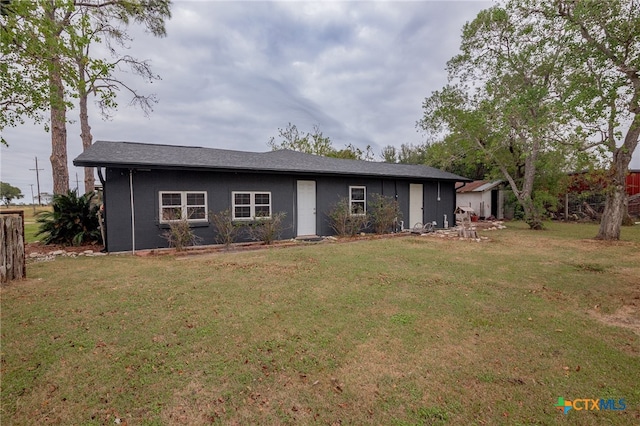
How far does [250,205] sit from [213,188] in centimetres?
128

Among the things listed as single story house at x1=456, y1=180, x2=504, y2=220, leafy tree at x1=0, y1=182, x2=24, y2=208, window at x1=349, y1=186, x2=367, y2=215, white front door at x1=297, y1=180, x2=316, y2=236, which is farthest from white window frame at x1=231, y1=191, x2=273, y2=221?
leafy tree at x1=0, y1=182, x2=24, y2=208

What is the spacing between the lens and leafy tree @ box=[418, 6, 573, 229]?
32.1 ft

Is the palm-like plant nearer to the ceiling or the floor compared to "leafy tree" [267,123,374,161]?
nearer to the floor

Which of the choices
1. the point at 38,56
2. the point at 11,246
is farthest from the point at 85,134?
the point at 11,246

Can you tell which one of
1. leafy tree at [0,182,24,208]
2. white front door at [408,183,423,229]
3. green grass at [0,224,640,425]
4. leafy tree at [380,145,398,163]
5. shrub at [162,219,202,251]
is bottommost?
green grass at [0,224,640,425]

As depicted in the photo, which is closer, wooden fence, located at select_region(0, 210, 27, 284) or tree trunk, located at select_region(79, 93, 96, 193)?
wooden fence, located at select_region(0, 210, 27, 284)

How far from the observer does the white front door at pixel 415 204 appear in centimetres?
1291

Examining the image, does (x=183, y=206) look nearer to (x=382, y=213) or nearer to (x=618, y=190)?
(x=382, y=213)

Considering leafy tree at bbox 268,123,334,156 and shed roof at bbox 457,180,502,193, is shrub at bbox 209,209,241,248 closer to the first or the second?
shed roof at bbox 457,180,502,193

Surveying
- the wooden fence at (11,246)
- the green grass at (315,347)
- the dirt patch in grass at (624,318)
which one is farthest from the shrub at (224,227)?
the dirt patch in grass at (624,318)

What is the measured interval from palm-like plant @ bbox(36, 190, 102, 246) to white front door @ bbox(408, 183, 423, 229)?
11.6m

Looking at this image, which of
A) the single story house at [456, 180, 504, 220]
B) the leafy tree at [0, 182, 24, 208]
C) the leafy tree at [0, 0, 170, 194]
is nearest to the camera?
the leafy tree at [0, 0, 170, 194]

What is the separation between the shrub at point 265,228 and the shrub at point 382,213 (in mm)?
3878

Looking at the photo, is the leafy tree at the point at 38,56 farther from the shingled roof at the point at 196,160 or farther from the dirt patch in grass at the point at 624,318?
the dirt patch in grass at the point at 624,318
